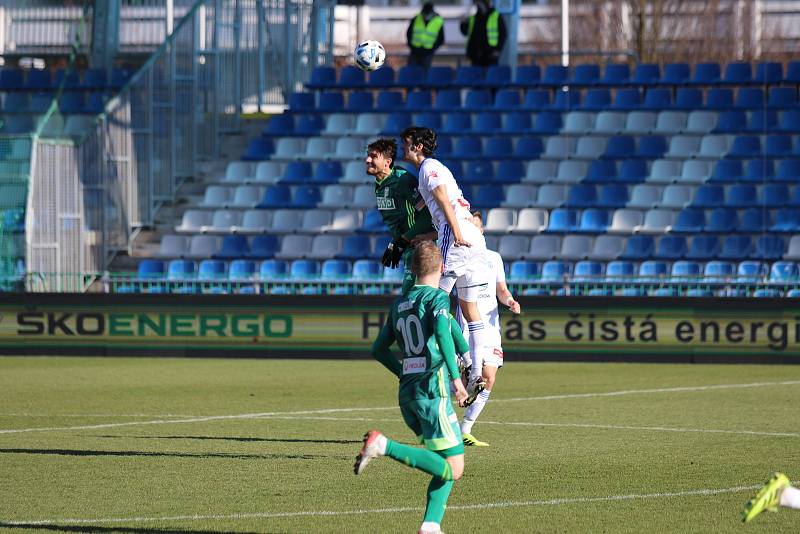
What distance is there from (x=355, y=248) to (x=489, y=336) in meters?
13.9

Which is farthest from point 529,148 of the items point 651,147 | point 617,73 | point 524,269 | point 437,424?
point 437,424

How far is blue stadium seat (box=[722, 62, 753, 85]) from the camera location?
28.4 metres

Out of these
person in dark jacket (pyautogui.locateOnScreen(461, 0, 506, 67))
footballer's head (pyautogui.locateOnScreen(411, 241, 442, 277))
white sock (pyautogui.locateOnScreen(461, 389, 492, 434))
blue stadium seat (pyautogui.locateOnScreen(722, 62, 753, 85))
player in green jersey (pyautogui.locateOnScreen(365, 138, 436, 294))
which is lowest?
white sock (pyautogui.locateOnScreen(461, 389, 492, 434))

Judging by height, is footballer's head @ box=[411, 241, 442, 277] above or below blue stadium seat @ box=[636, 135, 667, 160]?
below

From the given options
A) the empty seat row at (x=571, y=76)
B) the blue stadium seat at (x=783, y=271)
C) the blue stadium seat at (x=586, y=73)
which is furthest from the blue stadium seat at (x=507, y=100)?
the blue stadium seat at (x=783, y=271)

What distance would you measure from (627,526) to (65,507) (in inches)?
133

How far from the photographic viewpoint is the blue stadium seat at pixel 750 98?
90.4 feet

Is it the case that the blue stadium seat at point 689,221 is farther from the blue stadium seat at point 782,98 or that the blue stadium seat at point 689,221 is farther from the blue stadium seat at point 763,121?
the blue stadium seat at point 782,98

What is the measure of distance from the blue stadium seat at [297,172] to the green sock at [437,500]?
807 inches

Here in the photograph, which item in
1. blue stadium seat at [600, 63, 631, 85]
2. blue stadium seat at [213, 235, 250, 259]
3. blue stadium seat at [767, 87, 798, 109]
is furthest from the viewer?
blue stadium seat at [600, 63, 631, 85]

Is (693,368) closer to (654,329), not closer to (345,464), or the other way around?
(654,329)

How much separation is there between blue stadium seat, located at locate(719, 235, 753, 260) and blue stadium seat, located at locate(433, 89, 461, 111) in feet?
22.3

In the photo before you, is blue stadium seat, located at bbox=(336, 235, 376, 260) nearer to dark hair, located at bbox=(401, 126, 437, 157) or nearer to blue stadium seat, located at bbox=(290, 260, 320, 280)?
blue stadium seat, located at bbox=(290, 260, 320, 280)

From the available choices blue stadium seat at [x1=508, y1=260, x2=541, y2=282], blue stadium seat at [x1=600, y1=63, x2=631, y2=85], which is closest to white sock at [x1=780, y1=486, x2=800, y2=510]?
blue stadium seat at [x1=508, y1=260, x2=541, y2=282]
